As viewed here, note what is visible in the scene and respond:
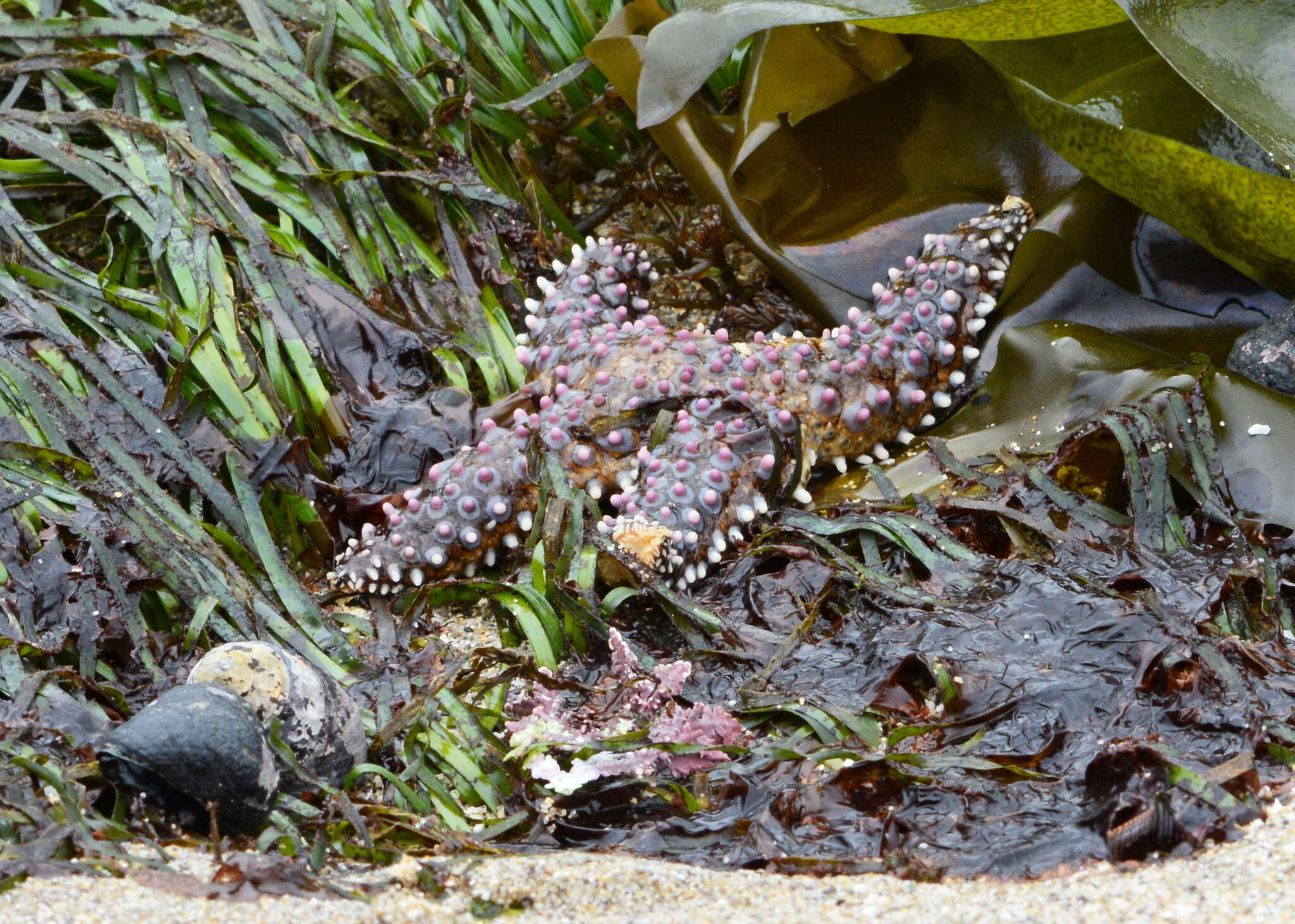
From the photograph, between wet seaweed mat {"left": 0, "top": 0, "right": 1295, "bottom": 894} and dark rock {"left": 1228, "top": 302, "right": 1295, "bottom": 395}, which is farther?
dark rock {"left": 1228, "top": 302, "right": 1295, "bottom": 395}

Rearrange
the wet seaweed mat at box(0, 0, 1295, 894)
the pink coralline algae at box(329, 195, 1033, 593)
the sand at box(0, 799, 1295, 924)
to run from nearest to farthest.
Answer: the sand at box(0, 799, 1295, 924) → the wet seaweed mat at box(0, 0, 1295, 894) → the pink coralline algae at box(329, 195, 1033, 593)

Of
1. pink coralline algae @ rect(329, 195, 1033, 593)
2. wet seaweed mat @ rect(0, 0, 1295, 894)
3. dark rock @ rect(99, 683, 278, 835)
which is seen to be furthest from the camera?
pink coralline algae @ rect(329, 195, 1033, 593)

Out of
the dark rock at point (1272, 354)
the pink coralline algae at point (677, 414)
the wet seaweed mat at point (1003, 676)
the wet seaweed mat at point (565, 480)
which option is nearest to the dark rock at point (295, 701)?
the wet seaweed mat at point (565, 480)

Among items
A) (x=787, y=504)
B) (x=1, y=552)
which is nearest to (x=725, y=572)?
(x=787, y=504)

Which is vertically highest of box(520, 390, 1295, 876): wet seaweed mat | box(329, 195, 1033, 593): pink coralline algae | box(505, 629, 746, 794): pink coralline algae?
box(329, 195, 1033, 593): pink coralline algae

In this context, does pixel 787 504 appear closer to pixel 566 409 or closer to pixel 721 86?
pixel 566 409

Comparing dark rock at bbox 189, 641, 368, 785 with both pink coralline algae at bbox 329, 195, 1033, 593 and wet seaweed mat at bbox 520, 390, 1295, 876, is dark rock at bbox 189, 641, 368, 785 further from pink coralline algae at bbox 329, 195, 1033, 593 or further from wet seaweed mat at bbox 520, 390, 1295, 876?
pink coralline algae at bbox 329, 195, 1033, 593

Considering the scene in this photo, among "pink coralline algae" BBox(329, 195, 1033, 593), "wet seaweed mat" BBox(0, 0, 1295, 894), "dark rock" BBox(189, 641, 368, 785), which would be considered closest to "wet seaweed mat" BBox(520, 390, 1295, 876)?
"wet seaweed mat" BBox(0, 0, 1295, 894)

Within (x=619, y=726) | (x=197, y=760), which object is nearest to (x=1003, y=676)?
(x=619, y=726)
